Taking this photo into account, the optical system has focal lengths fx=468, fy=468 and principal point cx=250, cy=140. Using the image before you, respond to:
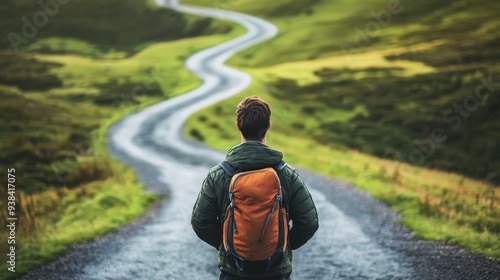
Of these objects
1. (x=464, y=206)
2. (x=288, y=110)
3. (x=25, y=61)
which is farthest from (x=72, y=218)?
(x=25, y=61)

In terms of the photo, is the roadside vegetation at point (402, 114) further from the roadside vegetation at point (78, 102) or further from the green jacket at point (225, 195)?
the roadside vegetation at point (78, 102)

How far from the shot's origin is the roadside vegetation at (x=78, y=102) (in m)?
14.0

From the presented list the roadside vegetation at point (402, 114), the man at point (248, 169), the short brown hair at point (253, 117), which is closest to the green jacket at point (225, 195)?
the man at point (248, 169)

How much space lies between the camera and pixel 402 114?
37.6 m

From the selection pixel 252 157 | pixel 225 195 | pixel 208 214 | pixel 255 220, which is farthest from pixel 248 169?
pixel 208 214

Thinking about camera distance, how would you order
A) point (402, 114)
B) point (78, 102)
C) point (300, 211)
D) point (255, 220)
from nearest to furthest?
point (255, 220)
point (300, 211)
point (402, 114)
point (78, 102)

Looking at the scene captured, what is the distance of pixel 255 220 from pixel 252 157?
0.59 meters

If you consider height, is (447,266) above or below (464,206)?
above

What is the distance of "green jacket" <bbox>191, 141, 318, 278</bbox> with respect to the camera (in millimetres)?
4492

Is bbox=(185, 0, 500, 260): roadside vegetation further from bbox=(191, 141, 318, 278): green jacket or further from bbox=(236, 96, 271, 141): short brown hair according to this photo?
bbox=(236, 96, 271, 141): short brown hair

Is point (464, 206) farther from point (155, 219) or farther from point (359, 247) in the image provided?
point (155, 219)

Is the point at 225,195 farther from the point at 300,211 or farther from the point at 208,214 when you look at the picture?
the point at 300,211

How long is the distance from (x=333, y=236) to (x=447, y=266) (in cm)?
312

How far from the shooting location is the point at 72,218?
567 inches
